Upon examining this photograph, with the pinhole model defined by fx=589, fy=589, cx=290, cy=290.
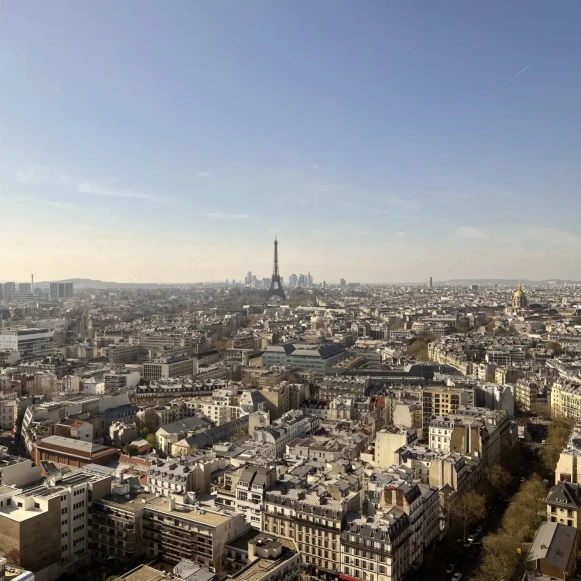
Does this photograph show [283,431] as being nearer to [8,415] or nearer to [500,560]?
[500,560]

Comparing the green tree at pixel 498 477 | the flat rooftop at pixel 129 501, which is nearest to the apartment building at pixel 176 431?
the flat rooftop at pixel 129 501

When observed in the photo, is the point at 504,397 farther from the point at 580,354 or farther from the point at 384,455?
the point at 580,354

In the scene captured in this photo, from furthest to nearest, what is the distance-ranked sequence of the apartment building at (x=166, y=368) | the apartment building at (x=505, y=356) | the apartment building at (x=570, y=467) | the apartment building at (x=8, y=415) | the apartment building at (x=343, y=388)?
the apartment building at (x=505, y=356) < the apartment building at (x=166, y=368) < the apartment building at (x=343, y=388) < the apartment building at (x=8, y=415) < the apartment building at (x=570, y=467)

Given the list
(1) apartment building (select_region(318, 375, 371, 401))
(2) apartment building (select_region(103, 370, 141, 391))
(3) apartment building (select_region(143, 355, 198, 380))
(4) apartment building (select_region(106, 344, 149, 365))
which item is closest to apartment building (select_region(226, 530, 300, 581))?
(1) apartment building (select_region(318, 375, 371, 401))

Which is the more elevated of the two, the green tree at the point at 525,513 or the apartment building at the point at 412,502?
the apartment building at the point at 412,502

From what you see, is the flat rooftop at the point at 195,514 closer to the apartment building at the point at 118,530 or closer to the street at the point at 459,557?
the apartment building at the point at 118,530

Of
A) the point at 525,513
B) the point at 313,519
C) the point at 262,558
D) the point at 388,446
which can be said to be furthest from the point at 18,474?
the point at 525,513
